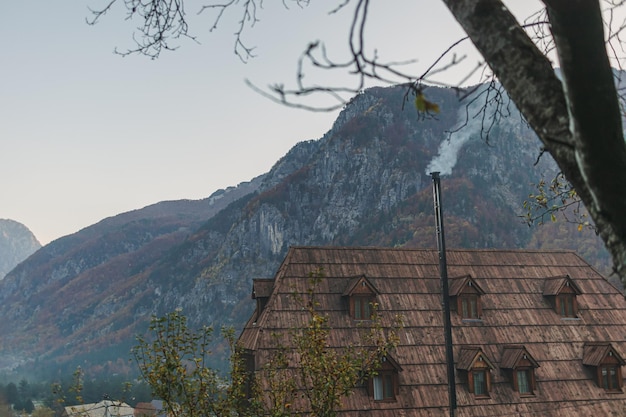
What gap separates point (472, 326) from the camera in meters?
23.2

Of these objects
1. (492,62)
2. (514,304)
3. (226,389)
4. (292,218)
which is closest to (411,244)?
(292,218)

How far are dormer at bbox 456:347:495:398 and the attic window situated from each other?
2.52m

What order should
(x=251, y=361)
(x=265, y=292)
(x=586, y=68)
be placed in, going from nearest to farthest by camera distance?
(x=586, y=68), (x=251, y=361), (x=265, y=292)

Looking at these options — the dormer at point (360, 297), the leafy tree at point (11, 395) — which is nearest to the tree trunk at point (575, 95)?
the dormer at point (360, 297)

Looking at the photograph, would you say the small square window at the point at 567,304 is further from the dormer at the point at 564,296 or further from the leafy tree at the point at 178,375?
the leafy tree at the point at 178,375

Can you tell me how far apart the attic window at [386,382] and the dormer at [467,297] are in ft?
14.1

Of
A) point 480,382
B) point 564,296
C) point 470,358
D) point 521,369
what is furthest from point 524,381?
point 564,296

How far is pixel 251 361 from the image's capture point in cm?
2042

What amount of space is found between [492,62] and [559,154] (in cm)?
63

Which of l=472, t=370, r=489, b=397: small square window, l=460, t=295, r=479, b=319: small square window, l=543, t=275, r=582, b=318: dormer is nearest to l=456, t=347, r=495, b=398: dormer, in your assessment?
l=472, t=370, r=489, b=397: small square window

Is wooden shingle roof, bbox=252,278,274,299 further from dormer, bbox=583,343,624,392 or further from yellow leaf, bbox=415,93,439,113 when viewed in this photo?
yellow leaf, bbox=415,93,439,113

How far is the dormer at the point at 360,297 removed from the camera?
73.9ft

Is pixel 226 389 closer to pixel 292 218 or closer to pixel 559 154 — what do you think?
pixel 559 154

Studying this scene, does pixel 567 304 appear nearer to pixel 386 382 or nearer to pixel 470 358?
pixel 470 358
